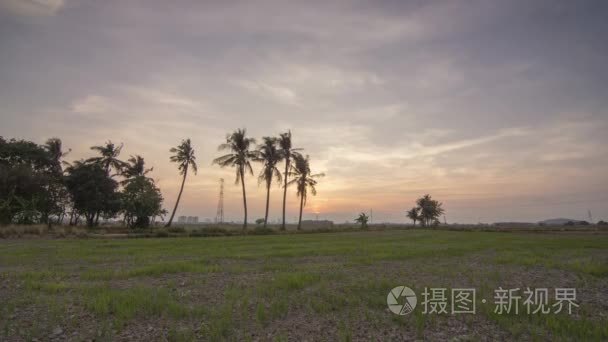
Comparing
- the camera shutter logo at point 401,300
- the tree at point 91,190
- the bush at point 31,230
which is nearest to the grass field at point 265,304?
the camera shutter logo at point 401,300

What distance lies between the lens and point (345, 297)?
8.05 m

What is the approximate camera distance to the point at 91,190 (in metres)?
46.3

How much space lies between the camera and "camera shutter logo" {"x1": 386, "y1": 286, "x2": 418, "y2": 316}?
742 cm

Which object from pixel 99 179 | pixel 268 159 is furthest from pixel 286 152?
pixel 99 179

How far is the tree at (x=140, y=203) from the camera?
148ft

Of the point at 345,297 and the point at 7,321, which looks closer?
the point at 7,321

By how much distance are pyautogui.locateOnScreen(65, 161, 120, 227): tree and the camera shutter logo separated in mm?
47651

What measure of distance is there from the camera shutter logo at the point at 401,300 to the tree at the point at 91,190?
47.7 m

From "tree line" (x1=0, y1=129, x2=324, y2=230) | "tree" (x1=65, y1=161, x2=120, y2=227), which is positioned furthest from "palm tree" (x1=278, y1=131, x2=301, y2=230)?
"tree" (x1=65, y1=161, x2=120, y2=227)

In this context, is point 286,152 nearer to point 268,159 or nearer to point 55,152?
point 268,159

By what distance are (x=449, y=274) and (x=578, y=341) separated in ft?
17.1

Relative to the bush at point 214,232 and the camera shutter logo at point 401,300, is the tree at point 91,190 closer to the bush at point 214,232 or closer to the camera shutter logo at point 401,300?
the bush at point 214,232

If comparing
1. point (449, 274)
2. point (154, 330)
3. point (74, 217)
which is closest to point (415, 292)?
point (449, 274)

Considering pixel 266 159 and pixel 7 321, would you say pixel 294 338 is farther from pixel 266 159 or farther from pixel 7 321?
pixel 266 159
